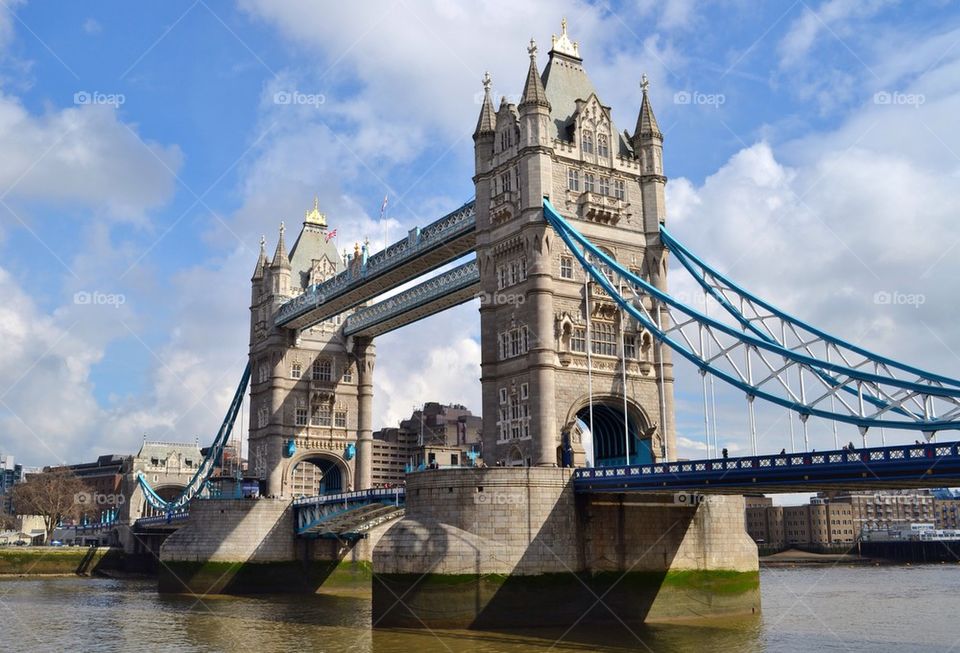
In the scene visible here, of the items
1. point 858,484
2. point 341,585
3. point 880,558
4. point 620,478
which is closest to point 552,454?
point 620,478

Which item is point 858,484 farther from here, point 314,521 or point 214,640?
point 314,521

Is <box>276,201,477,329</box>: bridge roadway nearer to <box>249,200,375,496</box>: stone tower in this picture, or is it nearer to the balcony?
<box>249,200,375,496</box>: stone tower

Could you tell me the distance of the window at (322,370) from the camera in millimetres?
78000

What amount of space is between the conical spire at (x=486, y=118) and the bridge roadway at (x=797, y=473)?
759 inches

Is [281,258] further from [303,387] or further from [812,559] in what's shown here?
[812,559]

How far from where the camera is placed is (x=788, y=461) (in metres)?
33.6

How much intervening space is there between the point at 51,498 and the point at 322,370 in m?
46.8

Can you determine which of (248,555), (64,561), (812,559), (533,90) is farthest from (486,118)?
(812,559)

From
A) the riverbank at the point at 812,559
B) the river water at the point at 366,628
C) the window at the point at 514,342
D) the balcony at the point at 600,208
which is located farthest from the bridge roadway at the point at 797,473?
the riverbank at the point at 812,559

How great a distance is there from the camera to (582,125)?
161 feet

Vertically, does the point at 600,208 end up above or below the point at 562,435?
above

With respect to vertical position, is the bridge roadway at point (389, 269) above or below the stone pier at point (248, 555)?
above

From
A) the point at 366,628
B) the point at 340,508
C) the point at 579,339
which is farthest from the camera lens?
the point at 340,508

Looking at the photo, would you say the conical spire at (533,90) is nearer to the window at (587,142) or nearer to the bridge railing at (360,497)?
the window at (587,142)
